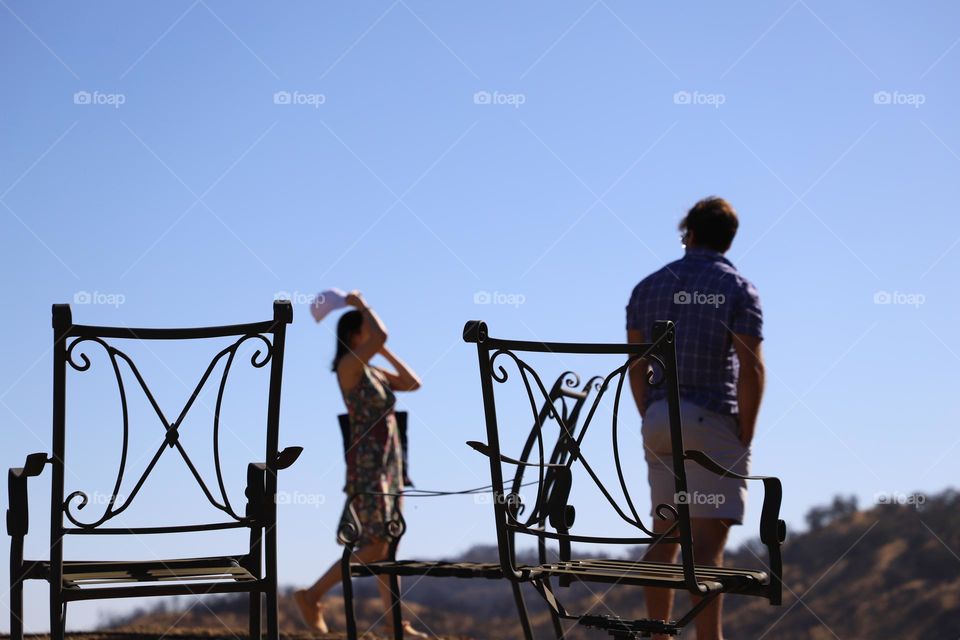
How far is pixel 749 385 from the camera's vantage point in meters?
4.34

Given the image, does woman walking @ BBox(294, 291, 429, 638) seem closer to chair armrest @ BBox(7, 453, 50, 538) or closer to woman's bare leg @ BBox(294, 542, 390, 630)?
woman's bare leg @ BBox(294, 542, 390, 630)

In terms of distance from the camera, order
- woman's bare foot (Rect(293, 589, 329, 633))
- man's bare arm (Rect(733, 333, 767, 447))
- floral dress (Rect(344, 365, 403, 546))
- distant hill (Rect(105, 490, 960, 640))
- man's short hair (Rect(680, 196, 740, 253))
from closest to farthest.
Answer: man's bare arm (Rect(733, 333, 767, 447)) → man's short hair (Rect(680, 196, 740, 253)) → floral dress (Rect(344, 365, 403, 546)) → woman's bare foot (Rect(293, 589, 329, 633)) → distant hill (Rect(105, 490, 960, 640))

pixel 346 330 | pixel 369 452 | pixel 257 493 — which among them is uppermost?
pixel 346 330

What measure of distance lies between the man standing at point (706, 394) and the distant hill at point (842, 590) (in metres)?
12.4

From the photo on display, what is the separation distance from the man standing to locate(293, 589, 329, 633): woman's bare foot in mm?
2512

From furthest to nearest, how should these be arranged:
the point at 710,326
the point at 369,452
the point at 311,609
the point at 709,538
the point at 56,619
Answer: the point at 311,609, the point at 369,452, the point at 710,326, the point at 709,538, the point at 56,619

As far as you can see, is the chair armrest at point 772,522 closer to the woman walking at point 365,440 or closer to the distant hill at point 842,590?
the woman walking at point 365,440

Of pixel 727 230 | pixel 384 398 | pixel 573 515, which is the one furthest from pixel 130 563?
pixel 384 398

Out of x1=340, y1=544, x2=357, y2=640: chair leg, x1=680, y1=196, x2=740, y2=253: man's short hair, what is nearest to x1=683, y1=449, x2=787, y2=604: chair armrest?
x1=680, y1=196, x2=740, y2=253: man's short hair

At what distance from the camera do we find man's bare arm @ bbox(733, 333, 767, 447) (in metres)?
4.33

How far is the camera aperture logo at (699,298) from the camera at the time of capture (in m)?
4.40

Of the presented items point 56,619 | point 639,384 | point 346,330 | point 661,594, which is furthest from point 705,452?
point 346,330

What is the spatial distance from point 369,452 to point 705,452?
231cm

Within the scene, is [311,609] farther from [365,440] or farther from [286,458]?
[286,458]
